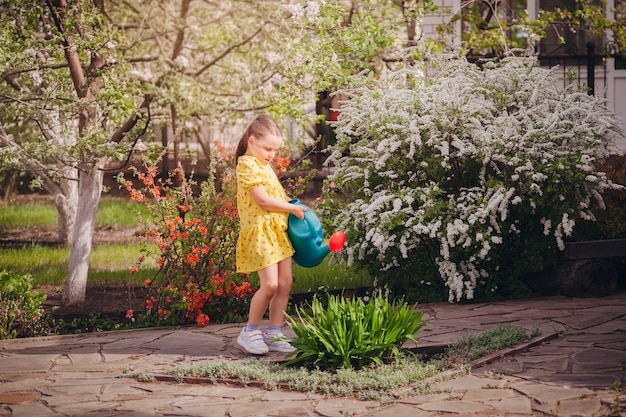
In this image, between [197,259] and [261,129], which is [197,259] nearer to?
[197,259]

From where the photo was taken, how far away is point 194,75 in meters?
12.2

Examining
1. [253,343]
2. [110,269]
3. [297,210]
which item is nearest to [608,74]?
[110,269]

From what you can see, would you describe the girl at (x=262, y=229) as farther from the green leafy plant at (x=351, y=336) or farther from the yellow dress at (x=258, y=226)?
the green leafy plant at (x=351, y=336)

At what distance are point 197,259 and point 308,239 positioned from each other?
166cm

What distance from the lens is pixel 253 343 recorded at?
6.68 m

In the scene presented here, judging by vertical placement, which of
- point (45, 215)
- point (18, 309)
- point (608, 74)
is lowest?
point (18, 309)

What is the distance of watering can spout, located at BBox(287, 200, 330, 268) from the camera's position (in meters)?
6.57

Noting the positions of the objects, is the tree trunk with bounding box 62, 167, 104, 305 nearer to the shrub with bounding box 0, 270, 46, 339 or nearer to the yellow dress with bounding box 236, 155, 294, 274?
the shrub with bounding box 0, 270, 46, 339

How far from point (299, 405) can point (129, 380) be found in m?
1.26

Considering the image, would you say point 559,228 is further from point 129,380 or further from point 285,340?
point 129,380

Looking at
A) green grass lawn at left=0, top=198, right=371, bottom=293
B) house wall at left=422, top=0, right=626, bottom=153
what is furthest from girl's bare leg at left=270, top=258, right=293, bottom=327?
house wall at left=422, top=0, right=626, bottom=153

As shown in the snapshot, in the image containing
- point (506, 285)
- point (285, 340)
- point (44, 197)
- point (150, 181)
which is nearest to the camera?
point (285, 340)

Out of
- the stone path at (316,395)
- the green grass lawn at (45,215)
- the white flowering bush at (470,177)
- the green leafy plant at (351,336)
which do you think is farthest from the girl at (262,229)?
the green grass lawn at (45,215)

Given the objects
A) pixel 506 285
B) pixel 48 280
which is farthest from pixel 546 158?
pixel 48 280
